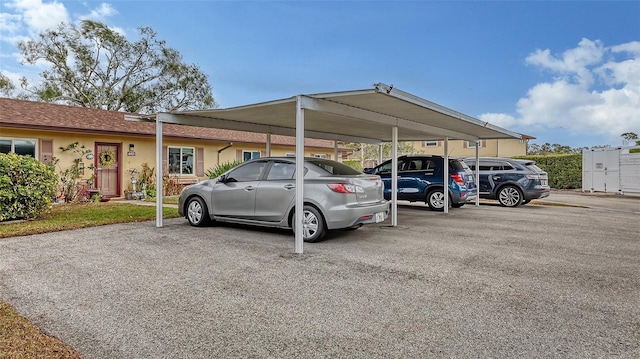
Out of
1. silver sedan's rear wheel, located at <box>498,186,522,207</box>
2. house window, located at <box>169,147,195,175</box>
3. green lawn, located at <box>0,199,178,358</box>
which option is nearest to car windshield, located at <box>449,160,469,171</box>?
silver sedan's rear wheel, located at <box>498,186,522,207</box>

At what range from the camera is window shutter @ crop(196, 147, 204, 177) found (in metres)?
16.3

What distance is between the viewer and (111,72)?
26422mm

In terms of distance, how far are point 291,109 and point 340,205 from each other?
2.01 meters

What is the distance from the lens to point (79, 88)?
84.3 feet

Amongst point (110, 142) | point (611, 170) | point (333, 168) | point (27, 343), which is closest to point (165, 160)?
point (110, 142)

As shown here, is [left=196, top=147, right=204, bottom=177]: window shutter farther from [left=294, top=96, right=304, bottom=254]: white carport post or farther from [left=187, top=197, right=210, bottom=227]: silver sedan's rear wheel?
[left=294, top=96, right=304, bottom=254]: white carport post

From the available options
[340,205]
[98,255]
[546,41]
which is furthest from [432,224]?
[546,41]

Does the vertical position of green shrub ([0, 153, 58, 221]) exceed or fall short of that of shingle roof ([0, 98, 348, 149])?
it falls short

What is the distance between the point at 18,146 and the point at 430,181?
1253 centimetres

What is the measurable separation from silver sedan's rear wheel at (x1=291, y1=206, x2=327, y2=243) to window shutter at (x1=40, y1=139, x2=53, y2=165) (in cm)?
997

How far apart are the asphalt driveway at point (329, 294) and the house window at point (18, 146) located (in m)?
6.42

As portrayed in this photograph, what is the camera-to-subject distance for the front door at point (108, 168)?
13.3 m

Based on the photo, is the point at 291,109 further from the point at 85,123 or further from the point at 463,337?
the point at 85,123

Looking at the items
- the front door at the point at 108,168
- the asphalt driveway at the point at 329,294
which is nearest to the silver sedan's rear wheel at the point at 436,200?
the asphalt driveway at the point at 329,294
